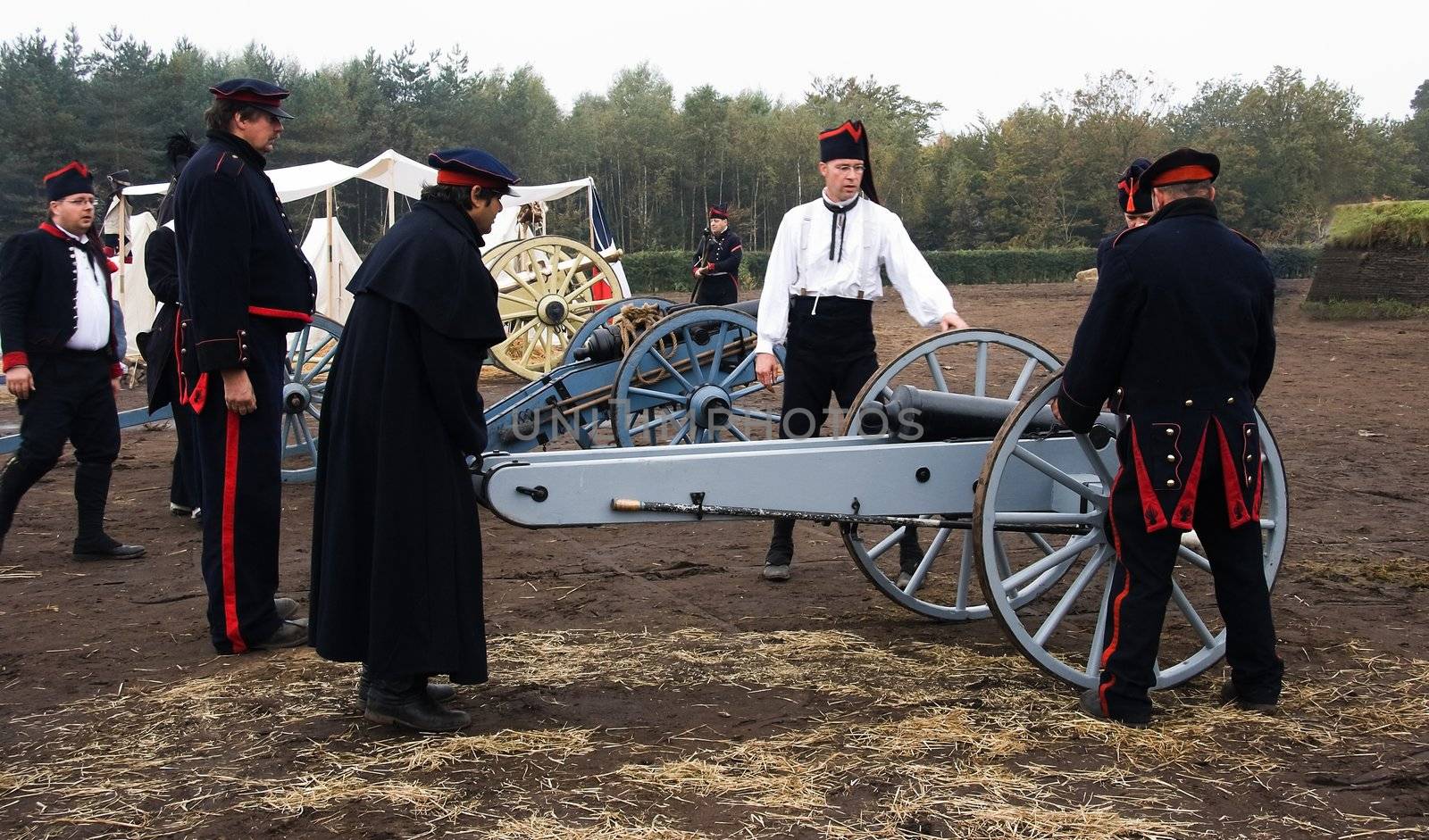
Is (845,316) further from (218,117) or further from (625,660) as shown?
(218,117)

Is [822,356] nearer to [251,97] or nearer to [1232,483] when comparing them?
[1232,483]

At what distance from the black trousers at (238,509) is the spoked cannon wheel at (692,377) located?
2533 millimetres

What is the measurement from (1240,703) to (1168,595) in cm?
41

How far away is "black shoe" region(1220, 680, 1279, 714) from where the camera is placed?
3609 mm

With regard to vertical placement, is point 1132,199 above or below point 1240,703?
above

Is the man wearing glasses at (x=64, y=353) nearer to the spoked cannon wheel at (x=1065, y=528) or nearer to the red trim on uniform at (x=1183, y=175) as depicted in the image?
the spoked cannon wheel at (x=1065, y=528)

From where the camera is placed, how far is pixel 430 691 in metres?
3.77

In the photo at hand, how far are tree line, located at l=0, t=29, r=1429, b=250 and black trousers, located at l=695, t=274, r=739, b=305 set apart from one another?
25.8m

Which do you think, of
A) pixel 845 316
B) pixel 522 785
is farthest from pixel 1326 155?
pixel 522 785

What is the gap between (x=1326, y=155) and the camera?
42.8 meters

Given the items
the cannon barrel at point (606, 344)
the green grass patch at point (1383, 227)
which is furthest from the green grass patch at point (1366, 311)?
the cannon barrel at point (606, 344)

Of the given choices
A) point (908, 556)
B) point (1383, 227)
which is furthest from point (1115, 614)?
point (1383, 227)

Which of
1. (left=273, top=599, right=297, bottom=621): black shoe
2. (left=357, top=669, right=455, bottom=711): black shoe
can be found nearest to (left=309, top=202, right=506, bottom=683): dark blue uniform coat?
(left=357, top=669, right=455, bottom=711): black shoe

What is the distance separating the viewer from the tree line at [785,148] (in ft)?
135
